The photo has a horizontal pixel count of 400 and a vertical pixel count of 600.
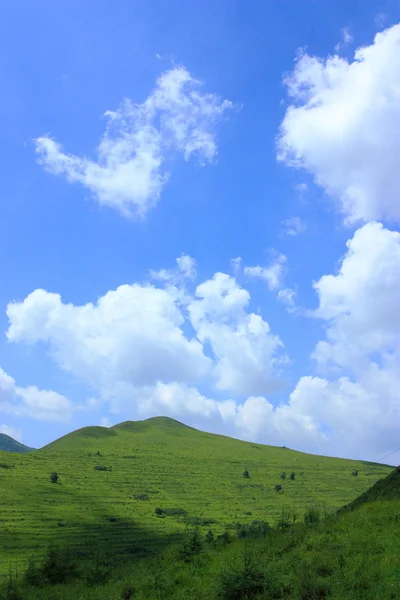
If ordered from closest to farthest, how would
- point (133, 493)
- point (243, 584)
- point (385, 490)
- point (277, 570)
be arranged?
point (243, 584), point (277, 570), point (385, 490), point (133, 493)

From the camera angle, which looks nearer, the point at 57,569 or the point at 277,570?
the point at 277,570

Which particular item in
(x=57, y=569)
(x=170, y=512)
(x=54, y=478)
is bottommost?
(x=170, y=512)

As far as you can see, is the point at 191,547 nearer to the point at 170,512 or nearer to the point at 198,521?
the point at 198,521

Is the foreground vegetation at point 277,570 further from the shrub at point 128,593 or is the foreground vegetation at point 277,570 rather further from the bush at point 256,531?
the bush at point 256,531

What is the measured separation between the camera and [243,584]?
21281mm

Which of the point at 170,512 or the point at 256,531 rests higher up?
the point at 256,531

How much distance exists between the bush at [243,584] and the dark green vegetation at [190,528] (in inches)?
1.9

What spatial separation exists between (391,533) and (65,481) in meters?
129

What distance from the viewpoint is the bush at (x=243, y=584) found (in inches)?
829

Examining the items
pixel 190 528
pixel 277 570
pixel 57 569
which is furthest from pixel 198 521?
pixel 277 570

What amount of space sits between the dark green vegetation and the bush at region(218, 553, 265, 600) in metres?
0.05

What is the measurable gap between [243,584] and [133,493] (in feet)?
404

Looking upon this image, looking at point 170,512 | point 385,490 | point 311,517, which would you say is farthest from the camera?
point 170,512

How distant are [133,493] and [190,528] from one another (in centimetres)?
3935
